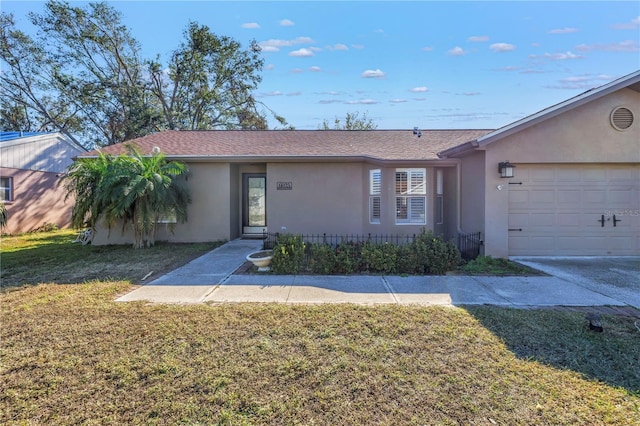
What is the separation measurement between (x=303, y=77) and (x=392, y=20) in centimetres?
840

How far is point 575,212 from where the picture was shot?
777cm

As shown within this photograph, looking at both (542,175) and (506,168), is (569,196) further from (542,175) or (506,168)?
(506,168)

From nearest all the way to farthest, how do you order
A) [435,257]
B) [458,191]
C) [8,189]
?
[435,257], [458,191], [8,189]

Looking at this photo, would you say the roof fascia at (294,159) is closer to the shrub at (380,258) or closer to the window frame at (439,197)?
the window frame at (439,197)

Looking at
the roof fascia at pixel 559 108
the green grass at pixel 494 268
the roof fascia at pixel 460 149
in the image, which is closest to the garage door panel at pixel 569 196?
the roof fascia at pixel 559 108

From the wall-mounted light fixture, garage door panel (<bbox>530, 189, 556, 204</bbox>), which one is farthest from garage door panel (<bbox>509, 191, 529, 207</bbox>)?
the wall-mounted light fixture

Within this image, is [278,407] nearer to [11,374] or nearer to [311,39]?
[11,374]

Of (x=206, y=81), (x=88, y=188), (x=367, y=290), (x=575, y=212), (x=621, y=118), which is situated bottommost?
(x=367, y=290)

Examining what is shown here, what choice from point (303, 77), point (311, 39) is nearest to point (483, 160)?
Answer: point (311, 39)

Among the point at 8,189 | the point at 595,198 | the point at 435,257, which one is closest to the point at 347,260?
the point at 435,257

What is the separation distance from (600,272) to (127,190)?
430 inches

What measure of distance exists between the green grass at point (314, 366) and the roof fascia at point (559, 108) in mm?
4530

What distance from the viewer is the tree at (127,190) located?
8195 millimetres

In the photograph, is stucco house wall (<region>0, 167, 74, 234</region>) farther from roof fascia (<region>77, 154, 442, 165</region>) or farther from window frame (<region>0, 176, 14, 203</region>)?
roof fascia (<region>77, 154, 442, 165</region>)
